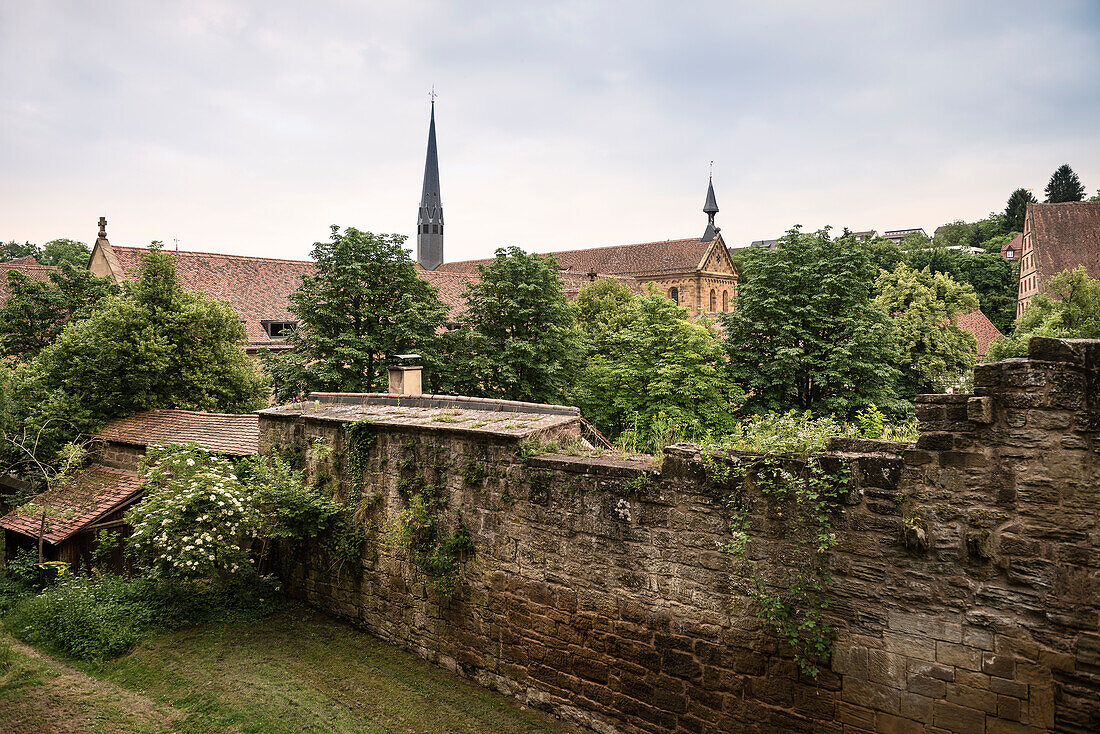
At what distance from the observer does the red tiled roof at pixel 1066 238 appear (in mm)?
38500

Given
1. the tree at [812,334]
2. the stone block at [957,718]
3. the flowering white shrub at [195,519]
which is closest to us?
the stone block at [957,718]

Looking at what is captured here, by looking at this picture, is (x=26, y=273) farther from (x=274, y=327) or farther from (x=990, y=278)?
(x=990, y=278)

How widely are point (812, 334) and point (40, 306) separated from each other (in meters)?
26.5

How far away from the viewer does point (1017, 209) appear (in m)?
82.2

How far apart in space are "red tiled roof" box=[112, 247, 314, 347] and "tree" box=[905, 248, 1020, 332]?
5302cm

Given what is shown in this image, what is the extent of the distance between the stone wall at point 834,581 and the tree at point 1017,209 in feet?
317

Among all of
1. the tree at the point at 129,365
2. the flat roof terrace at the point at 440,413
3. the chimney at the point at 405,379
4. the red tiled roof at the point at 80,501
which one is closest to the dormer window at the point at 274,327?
the tree at the point at 129,365

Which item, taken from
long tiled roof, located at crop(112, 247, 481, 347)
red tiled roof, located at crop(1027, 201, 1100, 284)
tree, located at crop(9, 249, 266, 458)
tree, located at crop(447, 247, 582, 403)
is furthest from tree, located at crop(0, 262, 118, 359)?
red tiled roof, located at crop(1027, 201, 1100, 284)

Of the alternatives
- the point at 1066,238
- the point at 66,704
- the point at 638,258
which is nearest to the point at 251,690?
the point at 66,704

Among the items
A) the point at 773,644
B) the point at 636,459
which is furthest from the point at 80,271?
the point at 773,644

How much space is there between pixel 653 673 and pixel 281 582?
6.64 meters

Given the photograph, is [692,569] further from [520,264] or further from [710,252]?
[710,252]

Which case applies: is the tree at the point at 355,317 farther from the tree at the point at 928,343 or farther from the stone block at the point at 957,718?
the tree at the point at 928,343

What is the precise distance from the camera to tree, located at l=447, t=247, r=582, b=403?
73.8ft
